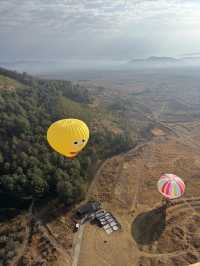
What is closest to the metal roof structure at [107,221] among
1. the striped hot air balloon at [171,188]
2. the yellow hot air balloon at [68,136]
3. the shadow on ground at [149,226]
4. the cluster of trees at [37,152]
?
the shadow on ground at [149,226]

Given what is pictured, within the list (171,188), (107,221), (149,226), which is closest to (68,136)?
(107,221)

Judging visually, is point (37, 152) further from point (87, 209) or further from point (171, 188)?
point (171, 188)

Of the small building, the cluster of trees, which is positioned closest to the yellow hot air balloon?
the cluster of trees

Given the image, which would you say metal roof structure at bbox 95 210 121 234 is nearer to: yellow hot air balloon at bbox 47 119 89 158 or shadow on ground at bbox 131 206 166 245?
shadow on ground at bbox 131 206 166 245

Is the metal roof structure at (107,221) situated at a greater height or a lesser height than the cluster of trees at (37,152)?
lesser

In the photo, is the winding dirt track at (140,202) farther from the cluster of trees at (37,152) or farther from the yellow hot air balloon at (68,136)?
the yellow hot air balloon at (68,136)
